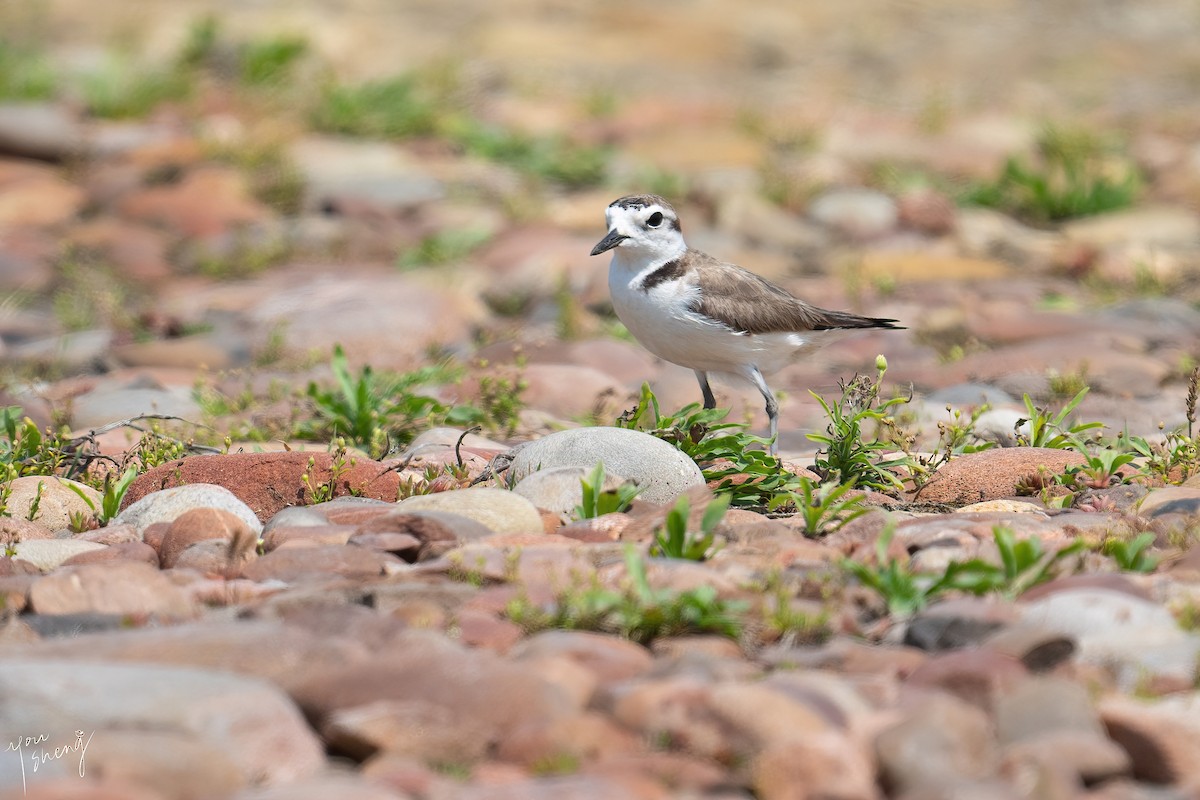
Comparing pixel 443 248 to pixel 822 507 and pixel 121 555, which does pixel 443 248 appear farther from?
pixel 822 507

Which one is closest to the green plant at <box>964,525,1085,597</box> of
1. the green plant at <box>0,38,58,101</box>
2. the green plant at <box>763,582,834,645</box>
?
the green plant at <box>763,582,834,645</box>

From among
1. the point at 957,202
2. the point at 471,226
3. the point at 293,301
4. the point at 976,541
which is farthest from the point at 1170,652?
the point at 957,202

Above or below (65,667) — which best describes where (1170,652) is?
below

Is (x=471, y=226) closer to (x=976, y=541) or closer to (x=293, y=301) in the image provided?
(x=293, y=301)

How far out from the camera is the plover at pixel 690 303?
20.2ft

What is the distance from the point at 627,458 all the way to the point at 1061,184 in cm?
831

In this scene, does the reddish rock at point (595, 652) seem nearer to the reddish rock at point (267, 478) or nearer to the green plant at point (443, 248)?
the reddish rock at point (267, 478)

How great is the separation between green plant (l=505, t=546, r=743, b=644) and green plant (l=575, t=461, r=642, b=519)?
1.02m

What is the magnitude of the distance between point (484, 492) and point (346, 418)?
1673 mm

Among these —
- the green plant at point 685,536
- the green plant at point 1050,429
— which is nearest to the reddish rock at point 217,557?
the green plant at point 685,536

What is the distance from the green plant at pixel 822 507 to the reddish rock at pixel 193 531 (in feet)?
6.01

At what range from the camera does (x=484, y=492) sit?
497cm

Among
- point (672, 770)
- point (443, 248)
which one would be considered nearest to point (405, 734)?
point (672, 770)

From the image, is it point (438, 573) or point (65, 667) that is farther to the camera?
point (438, 573)
